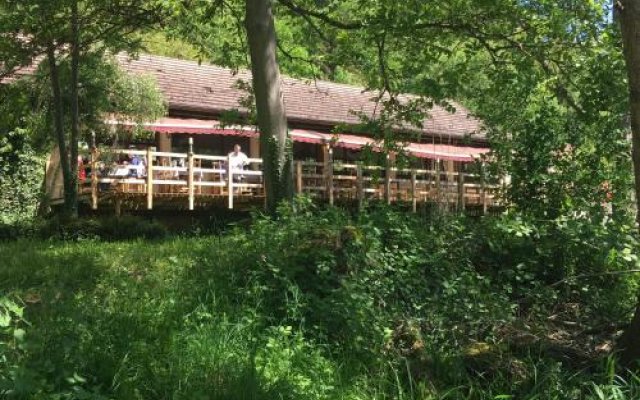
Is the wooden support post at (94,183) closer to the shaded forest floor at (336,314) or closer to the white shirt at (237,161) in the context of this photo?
the white shirt at (237,161)

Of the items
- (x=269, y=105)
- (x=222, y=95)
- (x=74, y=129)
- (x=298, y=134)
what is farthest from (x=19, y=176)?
(x=269, y=105)

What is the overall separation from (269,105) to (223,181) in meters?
7.43

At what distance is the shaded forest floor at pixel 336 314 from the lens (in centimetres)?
436

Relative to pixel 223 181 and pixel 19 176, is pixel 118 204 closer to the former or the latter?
pixel 223 181

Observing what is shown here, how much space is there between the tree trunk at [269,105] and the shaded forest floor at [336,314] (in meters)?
1.53

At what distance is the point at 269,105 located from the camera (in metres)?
8.90

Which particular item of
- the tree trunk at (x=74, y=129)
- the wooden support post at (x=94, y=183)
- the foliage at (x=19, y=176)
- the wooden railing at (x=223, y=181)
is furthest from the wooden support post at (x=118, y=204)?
the foliage at (x=19, y=176)

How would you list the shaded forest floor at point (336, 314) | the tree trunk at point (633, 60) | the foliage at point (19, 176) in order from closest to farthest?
1. the shaded forest floor at point (336, 314)
2. the tree trunk at point (633, 60)
3. the foliage at point (19, 176)

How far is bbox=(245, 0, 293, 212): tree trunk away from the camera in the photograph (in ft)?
28.8

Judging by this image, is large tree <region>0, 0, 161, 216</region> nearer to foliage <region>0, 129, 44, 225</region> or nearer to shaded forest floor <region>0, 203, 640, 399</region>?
foliage <region>0, 129, 44, 225</region>

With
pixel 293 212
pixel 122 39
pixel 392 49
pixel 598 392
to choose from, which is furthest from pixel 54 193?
pixel 598 392

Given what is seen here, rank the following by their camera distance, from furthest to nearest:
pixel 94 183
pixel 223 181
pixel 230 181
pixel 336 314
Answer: pixel 223 181 → pixel 230 181 → pixel 94 183 → pixel 336 314

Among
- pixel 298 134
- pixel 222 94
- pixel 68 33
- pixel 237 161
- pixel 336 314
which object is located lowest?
pixel 336 314

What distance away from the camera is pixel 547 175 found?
27.3 ft
